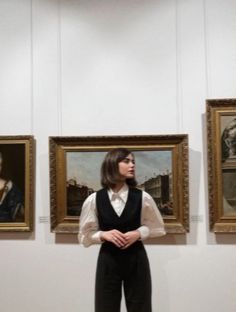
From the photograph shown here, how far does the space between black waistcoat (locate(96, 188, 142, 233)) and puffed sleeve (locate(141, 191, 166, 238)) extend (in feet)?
0.27

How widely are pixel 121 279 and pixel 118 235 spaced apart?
0.36 metres

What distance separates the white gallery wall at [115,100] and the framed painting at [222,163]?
0.12 metres

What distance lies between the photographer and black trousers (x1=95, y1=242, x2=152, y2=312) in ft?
9.27

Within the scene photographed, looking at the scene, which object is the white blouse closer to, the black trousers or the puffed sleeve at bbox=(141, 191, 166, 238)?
the puffed sleeve at bbox=(141, 191, 166, 238)

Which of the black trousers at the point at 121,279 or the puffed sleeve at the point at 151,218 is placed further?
the puffed sleeve at the point at 151,218

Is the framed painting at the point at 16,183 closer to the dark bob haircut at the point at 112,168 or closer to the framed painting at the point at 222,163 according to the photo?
the dark bob haircut at the point at 112,168

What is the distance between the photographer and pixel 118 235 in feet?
9.14

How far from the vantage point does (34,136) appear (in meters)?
4.02

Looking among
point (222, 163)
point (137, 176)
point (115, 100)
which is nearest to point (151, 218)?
point (137, 176)

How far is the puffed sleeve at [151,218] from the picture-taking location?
9.78 feet

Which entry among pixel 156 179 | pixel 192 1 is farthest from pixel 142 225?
pixel 192 1

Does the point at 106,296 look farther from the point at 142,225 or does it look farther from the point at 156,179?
the point at 156,179

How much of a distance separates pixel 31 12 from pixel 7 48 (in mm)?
477

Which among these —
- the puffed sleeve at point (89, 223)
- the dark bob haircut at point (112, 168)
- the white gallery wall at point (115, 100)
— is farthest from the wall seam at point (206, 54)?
the puffed sleeve at point (89, 223)
